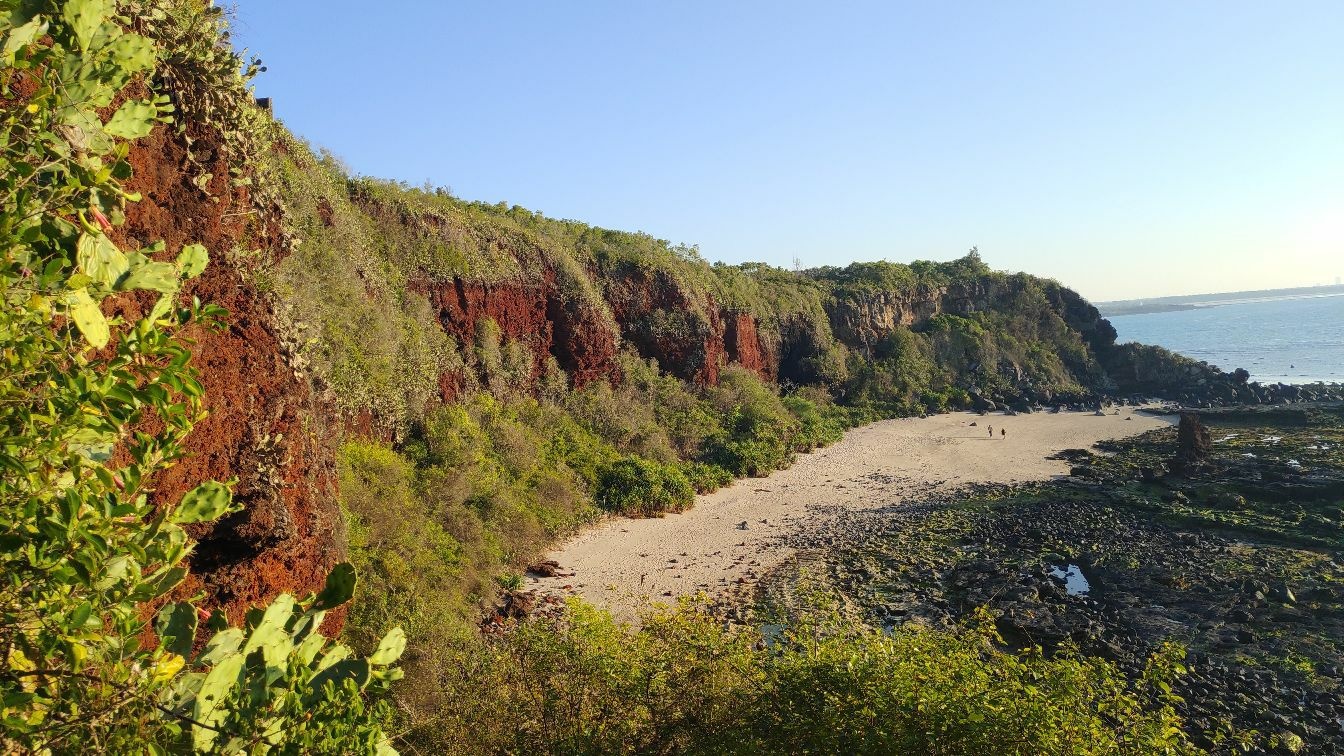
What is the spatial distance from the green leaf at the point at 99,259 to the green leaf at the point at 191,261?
240mm

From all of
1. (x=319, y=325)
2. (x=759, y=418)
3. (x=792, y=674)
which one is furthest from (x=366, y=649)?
(x=759, y=418)

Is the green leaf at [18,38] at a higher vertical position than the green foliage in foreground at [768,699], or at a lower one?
higher

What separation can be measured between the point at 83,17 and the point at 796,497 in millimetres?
27467

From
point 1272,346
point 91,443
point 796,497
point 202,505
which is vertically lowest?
point 1272,346

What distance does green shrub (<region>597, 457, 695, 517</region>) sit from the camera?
79.1 ft

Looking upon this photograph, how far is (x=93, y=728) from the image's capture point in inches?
73.3

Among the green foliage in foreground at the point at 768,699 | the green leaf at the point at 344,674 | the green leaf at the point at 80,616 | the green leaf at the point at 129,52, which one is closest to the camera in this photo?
the green leaf at the point at 80,616

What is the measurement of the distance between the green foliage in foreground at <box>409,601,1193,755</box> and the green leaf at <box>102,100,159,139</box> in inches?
254

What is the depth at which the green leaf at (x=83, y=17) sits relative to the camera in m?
1.97

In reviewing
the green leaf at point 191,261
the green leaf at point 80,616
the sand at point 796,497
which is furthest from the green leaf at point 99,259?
the sand at point 796,497

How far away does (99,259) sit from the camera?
2.11 m

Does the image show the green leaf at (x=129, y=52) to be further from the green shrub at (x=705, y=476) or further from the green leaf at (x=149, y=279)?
the green shrub at (x=705, y=476)

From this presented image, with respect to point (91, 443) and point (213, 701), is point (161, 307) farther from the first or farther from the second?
point (213, 701)

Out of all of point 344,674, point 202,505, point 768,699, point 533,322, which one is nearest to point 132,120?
point 202,505
